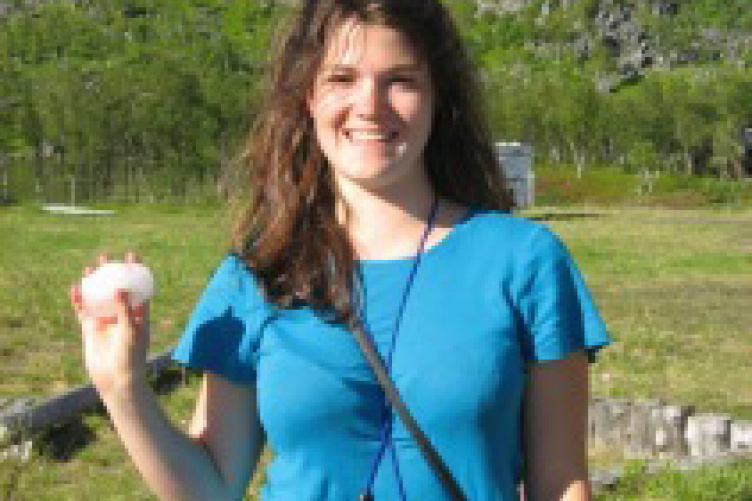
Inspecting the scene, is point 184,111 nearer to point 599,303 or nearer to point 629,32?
point 599,303

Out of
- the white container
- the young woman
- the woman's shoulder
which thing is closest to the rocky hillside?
the white container

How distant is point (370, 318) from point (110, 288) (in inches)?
15.6

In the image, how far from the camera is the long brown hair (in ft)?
7.28

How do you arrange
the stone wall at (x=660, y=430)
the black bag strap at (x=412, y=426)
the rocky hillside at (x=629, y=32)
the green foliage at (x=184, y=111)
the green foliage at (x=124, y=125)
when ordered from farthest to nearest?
the rocky hillside at (x=629, y=32), the green foliage at (x=184, y=111), the green foliage at (x=124, y=125), the stone wall at (x=660, y=430), the black bag strap at (x=412, y=426)

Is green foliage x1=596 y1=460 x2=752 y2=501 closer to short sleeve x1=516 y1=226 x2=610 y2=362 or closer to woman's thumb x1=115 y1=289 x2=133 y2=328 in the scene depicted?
short sleeve x1=516 y1=226 x2=610 y2=362

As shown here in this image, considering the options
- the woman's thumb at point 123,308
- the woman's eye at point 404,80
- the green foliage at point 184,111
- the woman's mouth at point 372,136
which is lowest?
the green foliage at point 184,111

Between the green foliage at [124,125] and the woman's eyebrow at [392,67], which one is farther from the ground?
the woman's eyebrow at [392,67]

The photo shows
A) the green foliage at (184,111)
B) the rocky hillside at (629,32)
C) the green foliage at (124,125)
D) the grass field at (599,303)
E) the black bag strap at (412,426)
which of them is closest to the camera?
the black bag strap at (412,426)

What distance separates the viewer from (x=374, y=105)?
2.20 m

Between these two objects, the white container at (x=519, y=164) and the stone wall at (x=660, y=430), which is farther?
the white container at (x=519, y=164)

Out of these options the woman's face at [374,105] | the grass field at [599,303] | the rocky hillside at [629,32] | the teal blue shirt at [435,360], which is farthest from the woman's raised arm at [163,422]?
the rocky hillside at [629,32]

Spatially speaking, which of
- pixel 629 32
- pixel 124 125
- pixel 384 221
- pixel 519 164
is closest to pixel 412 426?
pixel 384 221

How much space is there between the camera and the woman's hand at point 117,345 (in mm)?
2088

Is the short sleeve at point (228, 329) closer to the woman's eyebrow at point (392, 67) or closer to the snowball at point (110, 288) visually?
the snowball at point (110, 288)
